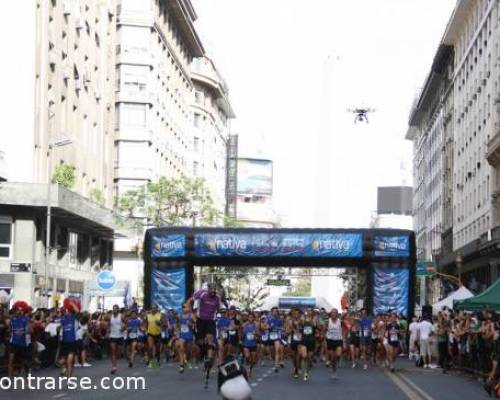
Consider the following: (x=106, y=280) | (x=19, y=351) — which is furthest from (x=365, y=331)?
(x=19, y=351)

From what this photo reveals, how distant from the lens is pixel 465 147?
85875 millimetres

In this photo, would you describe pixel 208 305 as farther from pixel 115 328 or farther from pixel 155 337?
pixel 155 337

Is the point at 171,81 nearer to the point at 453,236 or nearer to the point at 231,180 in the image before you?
the point at 453,236

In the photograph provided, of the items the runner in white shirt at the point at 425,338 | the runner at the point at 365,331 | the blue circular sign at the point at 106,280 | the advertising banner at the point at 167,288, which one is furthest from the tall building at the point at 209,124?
the runner in white shirt at the point at 425,338

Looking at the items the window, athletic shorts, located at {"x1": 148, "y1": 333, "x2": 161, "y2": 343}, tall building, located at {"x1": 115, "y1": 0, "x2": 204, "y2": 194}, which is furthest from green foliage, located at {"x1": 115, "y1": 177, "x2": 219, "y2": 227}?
athletic shorts, located at {"x1": 148, "y1": 333, "x2": 161, "y2": 343}

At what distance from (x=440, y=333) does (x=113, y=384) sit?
524 inches

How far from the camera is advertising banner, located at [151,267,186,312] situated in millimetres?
39000

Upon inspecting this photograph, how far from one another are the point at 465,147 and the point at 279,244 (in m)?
48.1

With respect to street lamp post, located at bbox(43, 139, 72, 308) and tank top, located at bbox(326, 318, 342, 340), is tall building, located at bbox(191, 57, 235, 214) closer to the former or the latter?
street lamp post, located at bbox(43, 139, 72, 308)

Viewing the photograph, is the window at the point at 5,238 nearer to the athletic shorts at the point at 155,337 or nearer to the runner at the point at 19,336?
the athletic shorts at the point at 155,337

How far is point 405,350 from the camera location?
46.3m

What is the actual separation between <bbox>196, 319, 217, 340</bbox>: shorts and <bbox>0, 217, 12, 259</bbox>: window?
29.1 meters

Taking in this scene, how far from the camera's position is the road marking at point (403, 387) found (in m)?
21.5

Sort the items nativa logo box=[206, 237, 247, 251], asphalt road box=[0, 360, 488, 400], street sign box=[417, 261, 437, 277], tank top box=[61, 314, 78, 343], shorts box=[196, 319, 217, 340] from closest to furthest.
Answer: asphalt road box=[0, 360, 488, 400]
shorts box=[196, 319, 217, 340]
tank top box=[61, 314, 78, 343]
nativa logo box=[206, 237, 247, 251]
street sign box=[417, 261, 437, 277]
